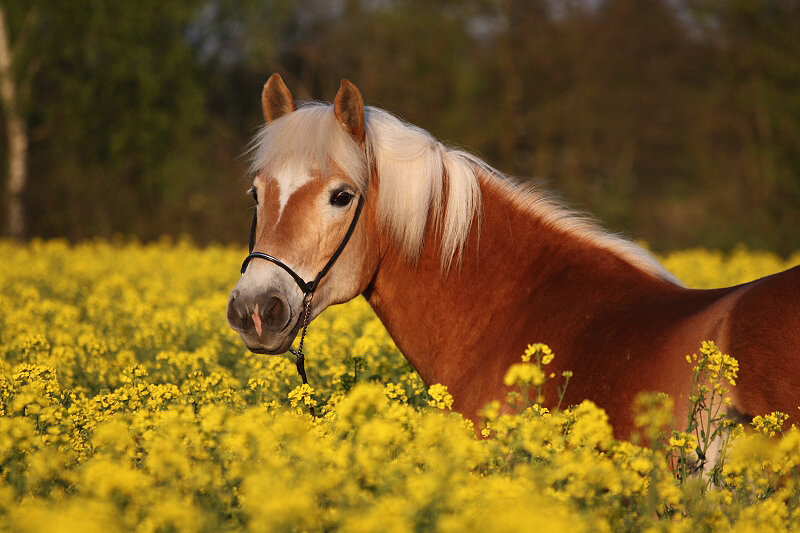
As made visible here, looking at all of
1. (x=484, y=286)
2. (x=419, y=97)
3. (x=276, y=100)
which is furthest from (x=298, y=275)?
(x=419, y=97)

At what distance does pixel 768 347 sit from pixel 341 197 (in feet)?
6.27

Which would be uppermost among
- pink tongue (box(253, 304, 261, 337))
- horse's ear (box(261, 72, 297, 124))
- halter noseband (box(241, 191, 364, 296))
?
horse's ear (box(261, 72, 297, 124))

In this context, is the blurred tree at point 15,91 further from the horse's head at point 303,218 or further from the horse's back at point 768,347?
the horse's back at point 768,347

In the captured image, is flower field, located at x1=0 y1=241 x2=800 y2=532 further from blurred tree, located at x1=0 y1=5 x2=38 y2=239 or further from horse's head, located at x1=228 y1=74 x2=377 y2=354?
blurred tree, located at x1=0 y1=5 x2=38 y2=239

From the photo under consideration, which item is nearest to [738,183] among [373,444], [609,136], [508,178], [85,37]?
[609,136]

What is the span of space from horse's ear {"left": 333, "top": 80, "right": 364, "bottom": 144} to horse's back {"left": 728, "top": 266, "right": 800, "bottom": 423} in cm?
181

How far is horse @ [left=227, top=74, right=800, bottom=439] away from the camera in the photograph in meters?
3.34

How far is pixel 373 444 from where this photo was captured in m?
2.56

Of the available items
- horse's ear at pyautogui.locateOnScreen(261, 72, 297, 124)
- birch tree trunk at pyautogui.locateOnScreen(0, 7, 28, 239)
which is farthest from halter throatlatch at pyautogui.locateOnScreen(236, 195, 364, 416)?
birch tree trunk at pyautogui.locateOnScreen(0, 7, 28, 239)

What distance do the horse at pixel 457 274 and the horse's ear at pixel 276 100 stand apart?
10 millimetres

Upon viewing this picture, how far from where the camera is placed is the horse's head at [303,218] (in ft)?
11.8

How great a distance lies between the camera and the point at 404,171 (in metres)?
3.96

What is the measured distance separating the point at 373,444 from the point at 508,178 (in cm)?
213

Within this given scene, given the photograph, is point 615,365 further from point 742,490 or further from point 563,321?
point 742,490
